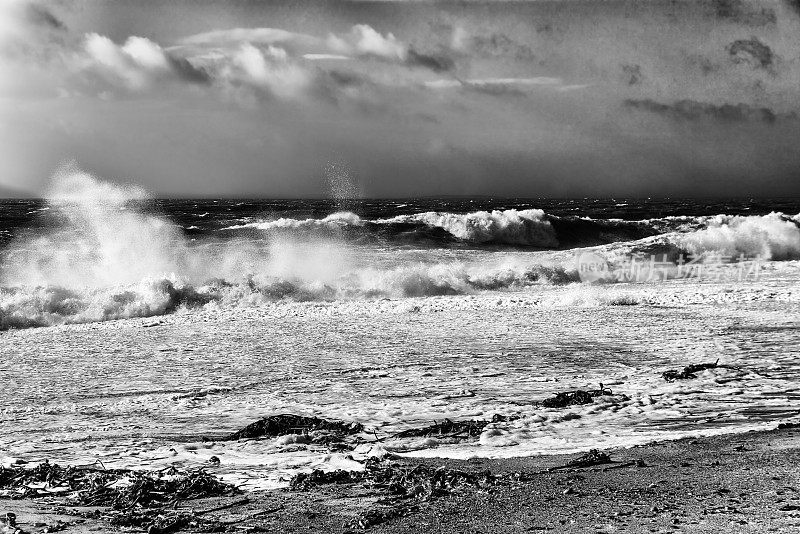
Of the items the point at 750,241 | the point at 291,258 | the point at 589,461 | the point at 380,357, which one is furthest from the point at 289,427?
the point at 750,241

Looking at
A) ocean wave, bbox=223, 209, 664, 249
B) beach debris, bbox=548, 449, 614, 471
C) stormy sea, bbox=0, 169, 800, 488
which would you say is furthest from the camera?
ocean wave, bbox=223, 209, 664, 249

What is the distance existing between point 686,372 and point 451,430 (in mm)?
2963

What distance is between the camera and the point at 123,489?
4363mm

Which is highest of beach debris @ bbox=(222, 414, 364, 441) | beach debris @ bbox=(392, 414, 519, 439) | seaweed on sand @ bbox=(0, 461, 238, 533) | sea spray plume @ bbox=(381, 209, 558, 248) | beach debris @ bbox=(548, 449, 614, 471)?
sea spray plume @ bbox=(381, 209, 558, 248)

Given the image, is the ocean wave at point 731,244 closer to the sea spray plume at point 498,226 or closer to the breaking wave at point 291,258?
the breaking wave at point 291,258

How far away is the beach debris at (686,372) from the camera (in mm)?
7188

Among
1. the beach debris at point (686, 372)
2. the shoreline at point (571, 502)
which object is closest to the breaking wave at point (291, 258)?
the beach debris at point (686, 372)

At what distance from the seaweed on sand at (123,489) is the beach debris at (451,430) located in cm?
167

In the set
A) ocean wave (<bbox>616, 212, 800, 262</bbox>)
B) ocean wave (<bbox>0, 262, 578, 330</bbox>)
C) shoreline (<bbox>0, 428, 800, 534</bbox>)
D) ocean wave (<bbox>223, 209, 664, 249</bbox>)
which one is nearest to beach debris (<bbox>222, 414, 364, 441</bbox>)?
shoreline (<bbox>0, 428, 800, 534</bbox>)

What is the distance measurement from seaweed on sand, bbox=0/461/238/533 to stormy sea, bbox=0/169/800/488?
0.28 m

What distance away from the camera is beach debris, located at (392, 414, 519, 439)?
556 centimetres

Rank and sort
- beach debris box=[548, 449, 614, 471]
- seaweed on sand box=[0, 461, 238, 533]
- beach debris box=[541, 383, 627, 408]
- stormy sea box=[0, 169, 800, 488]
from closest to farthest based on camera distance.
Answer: seaweed on sand box=[0, 461, 238, 533], beach debris box=[548, 449, 614, 471], stormy sea box=[0, 169, 800, 488], beach debris box=[541, 383, 627, 408]

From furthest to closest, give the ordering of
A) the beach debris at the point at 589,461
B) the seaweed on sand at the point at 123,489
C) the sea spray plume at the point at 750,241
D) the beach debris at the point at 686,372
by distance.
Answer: the sea spray plume at the point at 750,241 < the beach debris at the point at 686,372 < the beach debris at the point at 589,461 < the seaweed on sand at the point at 123,489

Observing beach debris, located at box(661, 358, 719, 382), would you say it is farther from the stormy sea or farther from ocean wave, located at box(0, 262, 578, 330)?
ocean wave, located at box(0, 262, 578, 330)
